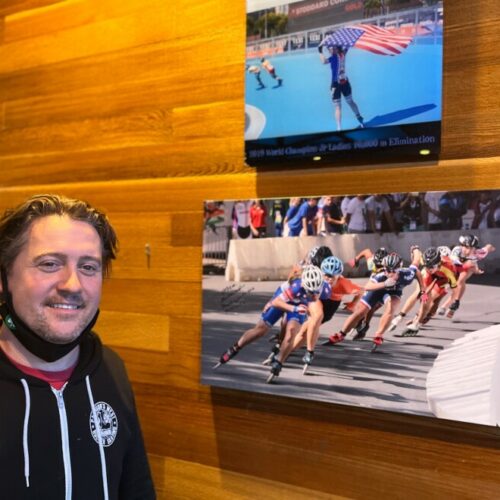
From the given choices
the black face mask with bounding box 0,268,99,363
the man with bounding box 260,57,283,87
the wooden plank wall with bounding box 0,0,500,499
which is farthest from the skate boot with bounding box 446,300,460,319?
the black face mask with bounding box 0,268,99,363

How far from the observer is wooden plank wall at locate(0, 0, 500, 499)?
1314 millimetres

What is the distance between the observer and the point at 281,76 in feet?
4.86

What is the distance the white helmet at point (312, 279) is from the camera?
4.82 feet

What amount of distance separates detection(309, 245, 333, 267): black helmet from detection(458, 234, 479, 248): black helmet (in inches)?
11.7

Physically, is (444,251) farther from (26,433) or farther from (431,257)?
(26,433)

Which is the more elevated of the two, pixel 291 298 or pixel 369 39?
pixel 369 39

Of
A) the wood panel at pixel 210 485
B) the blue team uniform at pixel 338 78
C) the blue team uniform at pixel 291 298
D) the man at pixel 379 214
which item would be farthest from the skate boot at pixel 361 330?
the blue team uniform at pixel 338 78

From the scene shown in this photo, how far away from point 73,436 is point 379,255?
2.44 feet

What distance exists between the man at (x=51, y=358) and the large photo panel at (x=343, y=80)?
0.52 metres

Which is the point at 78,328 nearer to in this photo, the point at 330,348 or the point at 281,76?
the point at 330,348

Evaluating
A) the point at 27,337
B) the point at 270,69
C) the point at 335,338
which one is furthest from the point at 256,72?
the point at 27,337

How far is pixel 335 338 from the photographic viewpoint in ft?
4.69

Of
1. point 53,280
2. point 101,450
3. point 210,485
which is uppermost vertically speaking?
point 53,280

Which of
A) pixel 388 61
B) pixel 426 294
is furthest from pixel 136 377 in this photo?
pixel 388 61
